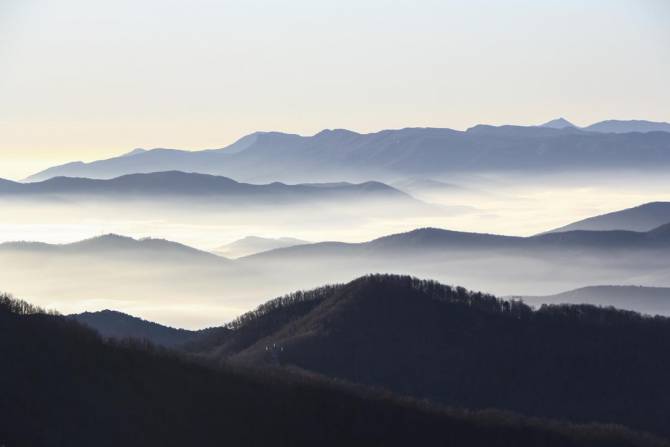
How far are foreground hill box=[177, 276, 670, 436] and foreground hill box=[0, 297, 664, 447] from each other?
24.5 meters

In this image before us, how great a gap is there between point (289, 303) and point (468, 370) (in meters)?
25.8

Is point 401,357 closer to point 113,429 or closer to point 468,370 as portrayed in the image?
point 468,370

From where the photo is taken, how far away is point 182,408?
88.4 metres

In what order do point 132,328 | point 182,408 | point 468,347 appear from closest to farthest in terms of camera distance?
point 182,408 → point 468,347 → point 132,328

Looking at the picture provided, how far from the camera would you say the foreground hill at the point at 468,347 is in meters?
130

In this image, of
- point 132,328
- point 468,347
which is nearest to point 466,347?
point 468,347

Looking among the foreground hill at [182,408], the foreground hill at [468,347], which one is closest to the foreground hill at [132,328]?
the foreground hill at [468,347]

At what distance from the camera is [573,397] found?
13462 cm

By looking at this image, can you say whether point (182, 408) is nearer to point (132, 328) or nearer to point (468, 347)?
point (468, 347)

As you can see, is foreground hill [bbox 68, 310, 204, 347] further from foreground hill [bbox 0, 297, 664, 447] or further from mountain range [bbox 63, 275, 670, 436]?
foreground hill [bbox 0, 297, 664, 447]

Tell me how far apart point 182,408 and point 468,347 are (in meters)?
54.6

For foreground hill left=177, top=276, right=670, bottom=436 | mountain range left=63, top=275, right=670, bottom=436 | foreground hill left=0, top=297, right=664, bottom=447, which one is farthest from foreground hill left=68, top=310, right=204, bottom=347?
foreground hill left=0, top=297, right=664, bottom=447

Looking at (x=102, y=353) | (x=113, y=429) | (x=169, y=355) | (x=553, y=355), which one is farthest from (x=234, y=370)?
(x=553, y=355)

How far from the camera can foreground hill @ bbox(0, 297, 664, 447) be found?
81000 millimetres
